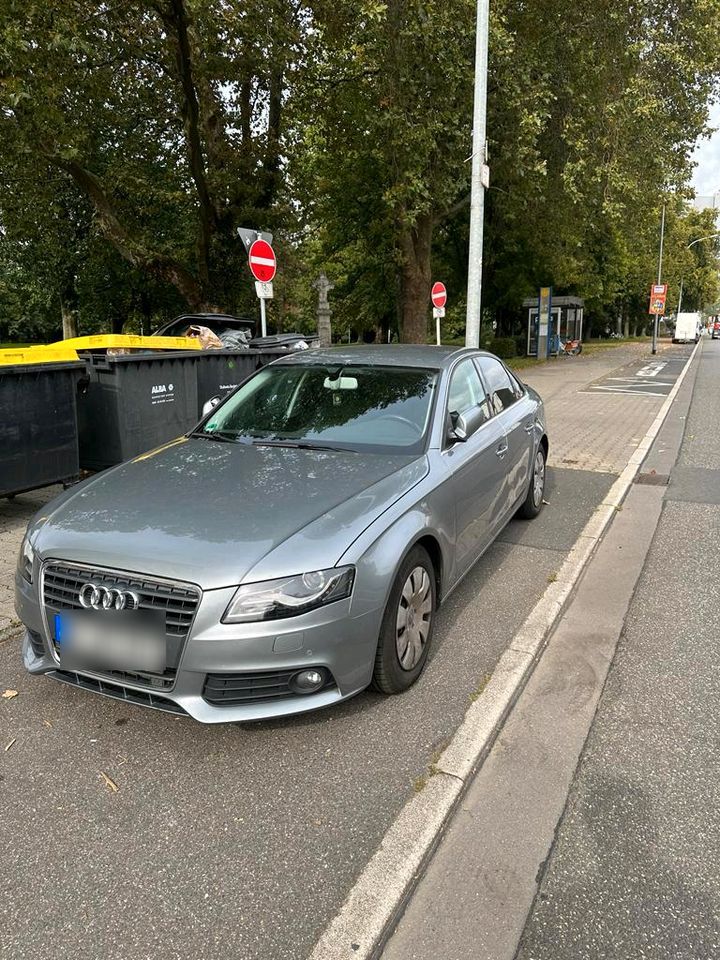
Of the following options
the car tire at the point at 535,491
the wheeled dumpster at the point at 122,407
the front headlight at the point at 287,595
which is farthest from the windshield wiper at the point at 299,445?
the wheeled dumpster at the point at 122,407

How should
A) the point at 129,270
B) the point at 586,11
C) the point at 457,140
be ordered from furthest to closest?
the point at 129,270
the point at 586,11
the point at 457,140

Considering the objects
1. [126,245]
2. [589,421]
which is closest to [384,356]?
[589,421]

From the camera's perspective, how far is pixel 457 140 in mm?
15719

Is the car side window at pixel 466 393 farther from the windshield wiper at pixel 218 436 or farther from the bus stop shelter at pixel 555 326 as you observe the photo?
the bus stop shelter at pixel 555 326

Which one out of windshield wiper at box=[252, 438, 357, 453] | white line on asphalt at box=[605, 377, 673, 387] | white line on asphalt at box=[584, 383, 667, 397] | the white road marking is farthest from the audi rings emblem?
the white road marking

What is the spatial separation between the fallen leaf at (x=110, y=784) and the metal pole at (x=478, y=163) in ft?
32.2

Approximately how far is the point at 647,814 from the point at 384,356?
301cm

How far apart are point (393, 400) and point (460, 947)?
2.76 metres

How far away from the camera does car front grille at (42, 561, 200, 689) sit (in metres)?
2.58

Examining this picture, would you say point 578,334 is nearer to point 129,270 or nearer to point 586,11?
point 586,11

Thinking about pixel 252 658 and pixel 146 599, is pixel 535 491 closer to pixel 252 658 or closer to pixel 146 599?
pixel 252 658

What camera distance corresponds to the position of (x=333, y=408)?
4148mm

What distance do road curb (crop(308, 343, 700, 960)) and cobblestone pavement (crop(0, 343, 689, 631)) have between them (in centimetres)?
266

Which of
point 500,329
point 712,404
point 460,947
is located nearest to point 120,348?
point 460,947
